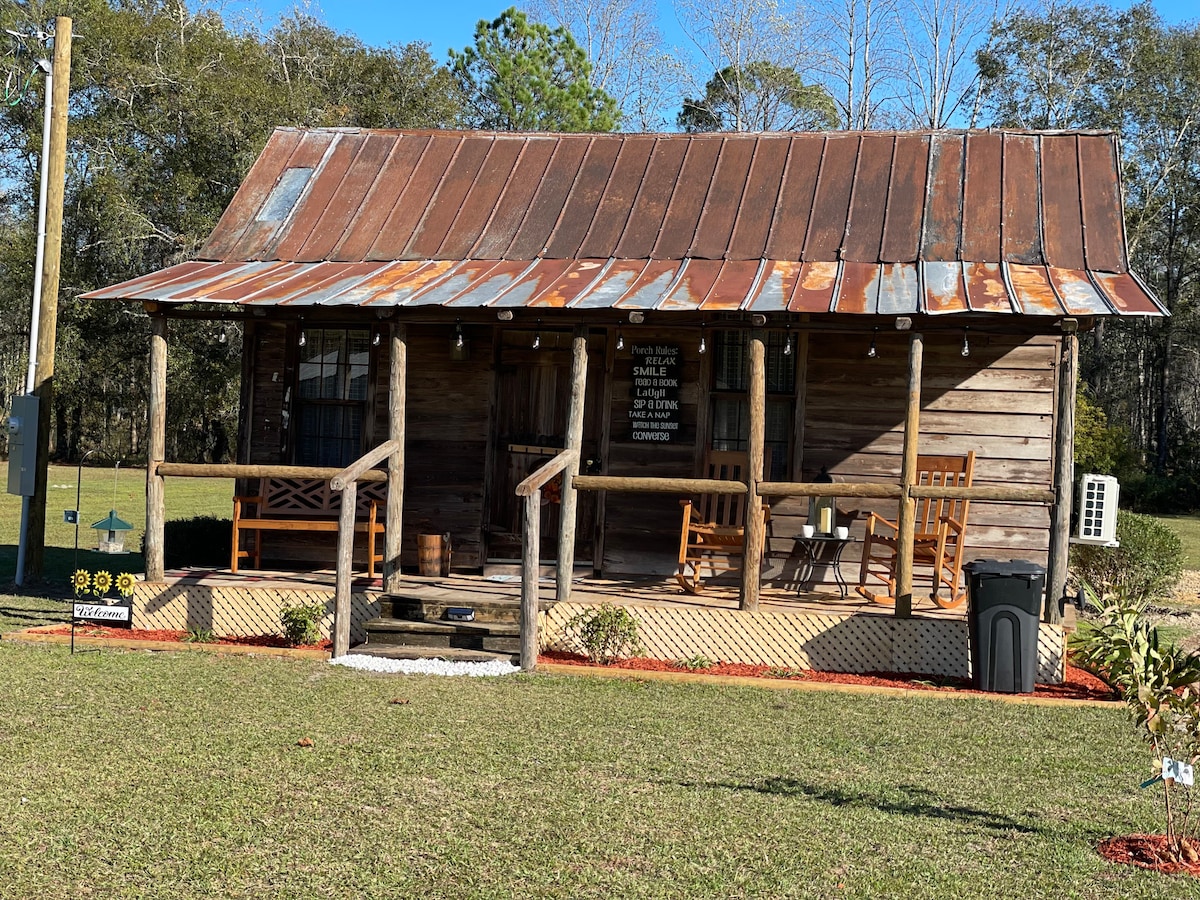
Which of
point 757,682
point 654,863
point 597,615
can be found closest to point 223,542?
point 597,615

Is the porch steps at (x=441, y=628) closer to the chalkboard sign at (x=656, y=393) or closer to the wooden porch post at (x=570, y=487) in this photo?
the wooden porch post at (x=570, y=487)

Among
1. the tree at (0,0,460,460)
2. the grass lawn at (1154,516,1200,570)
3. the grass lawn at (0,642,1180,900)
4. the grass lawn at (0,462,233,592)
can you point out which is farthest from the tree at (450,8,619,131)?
the grass lawn at (0,642,1180,900)

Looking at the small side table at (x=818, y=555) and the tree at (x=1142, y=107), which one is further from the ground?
the tree at (x=1142, y=107)

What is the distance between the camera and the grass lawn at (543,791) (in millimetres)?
4742

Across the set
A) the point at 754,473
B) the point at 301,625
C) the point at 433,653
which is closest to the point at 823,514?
the point at 754,473

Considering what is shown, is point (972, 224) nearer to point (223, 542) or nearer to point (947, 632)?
point (947, 632)

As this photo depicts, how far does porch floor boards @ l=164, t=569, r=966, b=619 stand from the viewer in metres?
9.62

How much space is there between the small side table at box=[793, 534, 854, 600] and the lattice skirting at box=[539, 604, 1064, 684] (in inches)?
49.2

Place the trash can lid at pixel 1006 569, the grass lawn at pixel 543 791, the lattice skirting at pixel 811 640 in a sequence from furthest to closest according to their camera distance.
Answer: the lattice skirting at pixel 811 640 → the trash can lid at pixel 1006 569 → the grass lawn at pixel 543 791

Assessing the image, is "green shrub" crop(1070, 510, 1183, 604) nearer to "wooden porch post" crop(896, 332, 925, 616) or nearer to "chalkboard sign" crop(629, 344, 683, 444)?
"chalkboard sign" crop(629, 344, 683, 444)

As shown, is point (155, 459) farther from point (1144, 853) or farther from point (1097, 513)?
point (1097, 513)

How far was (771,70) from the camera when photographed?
120 ft

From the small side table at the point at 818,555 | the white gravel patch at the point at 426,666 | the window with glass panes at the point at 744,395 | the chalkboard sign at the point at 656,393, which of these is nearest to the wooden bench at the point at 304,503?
the chalkboard sign at the point at 656,393

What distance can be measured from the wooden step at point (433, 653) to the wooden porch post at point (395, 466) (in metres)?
0.73
